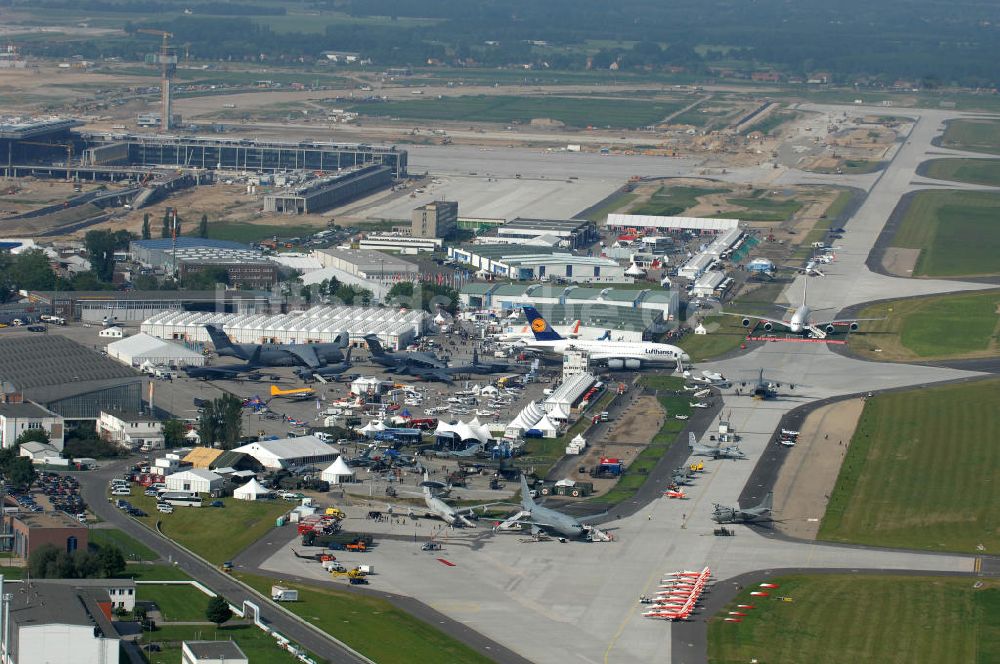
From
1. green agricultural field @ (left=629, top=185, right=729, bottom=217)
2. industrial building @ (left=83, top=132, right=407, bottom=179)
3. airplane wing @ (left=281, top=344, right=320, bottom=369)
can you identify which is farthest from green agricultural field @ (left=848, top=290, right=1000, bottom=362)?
industrial building @ (left=83, top=132, right=407, bottom=179)

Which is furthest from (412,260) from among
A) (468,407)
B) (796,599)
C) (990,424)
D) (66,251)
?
(796,599)

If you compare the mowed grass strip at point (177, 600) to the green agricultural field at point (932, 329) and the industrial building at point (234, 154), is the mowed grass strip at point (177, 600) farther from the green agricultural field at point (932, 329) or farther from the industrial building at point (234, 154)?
the industrial building at point (234, 154)

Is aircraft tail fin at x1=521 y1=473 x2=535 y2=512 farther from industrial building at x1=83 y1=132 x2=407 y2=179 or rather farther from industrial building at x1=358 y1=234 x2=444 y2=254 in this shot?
industrial building at x1=83 y1=132 x2=407 y2=179

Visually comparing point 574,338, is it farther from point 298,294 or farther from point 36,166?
point 36,166

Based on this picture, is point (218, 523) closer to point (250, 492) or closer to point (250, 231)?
point (250, 492)

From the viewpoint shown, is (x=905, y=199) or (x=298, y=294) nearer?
(x=298, y=294)

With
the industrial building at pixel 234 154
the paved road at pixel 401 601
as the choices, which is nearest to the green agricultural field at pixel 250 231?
the industrial building at pixel 234 154
